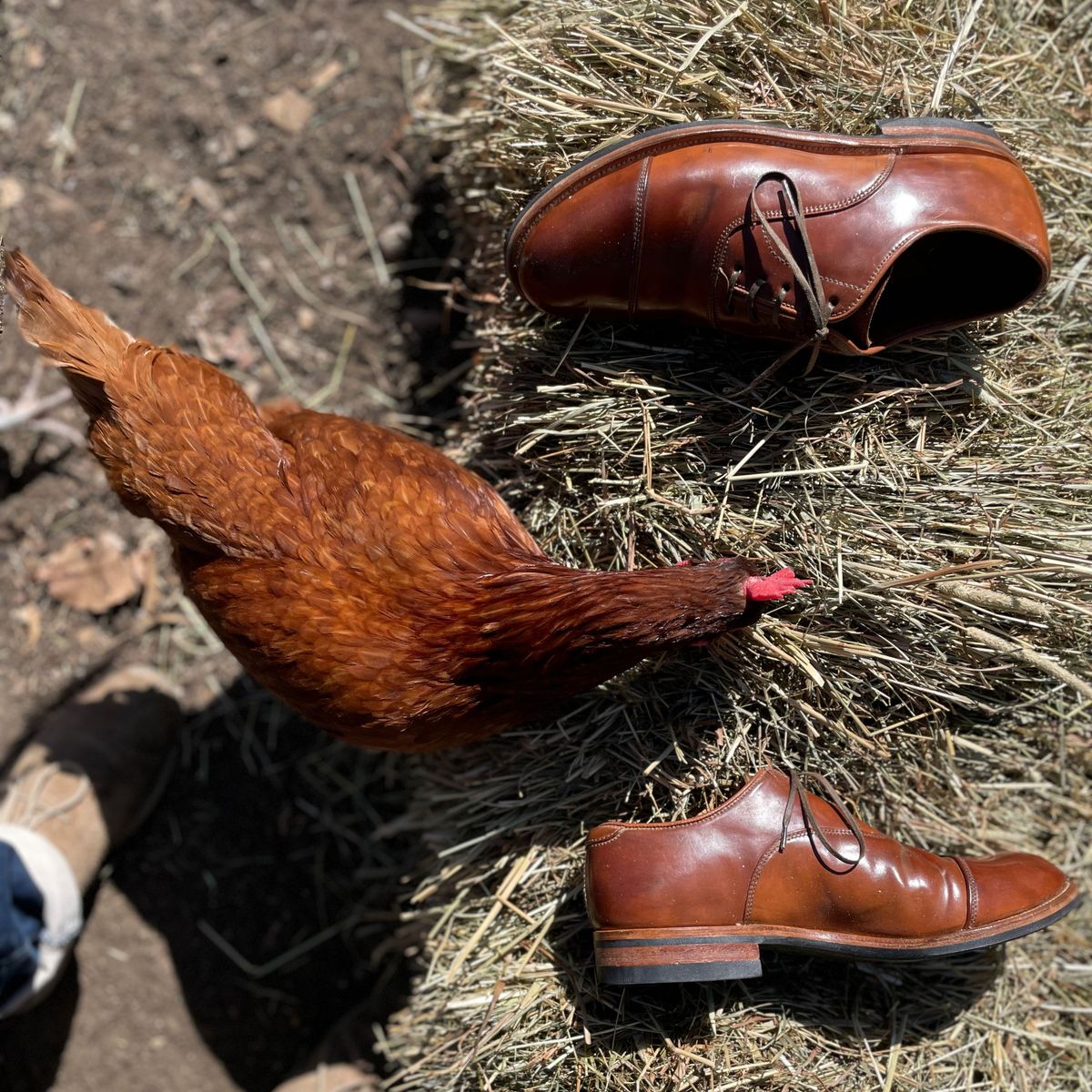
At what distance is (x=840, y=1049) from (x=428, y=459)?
1786mm

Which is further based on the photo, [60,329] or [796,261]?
[60,329]

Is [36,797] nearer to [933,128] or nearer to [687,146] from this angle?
[687,146]

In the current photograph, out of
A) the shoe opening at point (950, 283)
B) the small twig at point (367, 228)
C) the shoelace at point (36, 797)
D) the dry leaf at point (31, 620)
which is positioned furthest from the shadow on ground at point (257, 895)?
the shoe opening at point (950, 283)

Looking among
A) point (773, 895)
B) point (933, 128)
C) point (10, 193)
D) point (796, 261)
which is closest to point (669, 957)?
point (773, 895)

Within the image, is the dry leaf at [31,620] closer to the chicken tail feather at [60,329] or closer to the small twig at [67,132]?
the chicken tail feather at [60,329]

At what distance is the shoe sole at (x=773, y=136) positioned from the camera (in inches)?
75.4

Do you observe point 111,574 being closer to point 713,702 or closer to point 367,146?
point 367,146

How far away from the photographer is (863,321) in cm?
195

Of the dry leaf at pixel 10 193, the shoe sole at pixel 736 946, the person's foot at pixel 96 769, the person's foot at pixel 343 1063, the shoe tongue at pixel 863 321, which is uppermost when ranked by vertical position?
the dry leaf at pixel 10 193

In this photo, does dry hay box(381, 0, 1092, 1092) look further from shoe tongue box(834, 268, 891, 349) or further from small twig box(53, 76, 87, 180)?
small twig box(53, 76, 87, 180)

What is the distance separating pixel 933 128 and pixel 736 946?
193 centimetres

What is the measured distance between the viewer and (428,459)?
6.94 ft

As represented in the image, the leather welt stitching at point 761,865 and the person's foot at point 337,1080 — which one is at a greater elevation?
the leather welt stitching at point 761,865

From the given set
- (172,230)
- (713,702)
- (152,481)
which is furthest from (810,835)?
(172,230)
